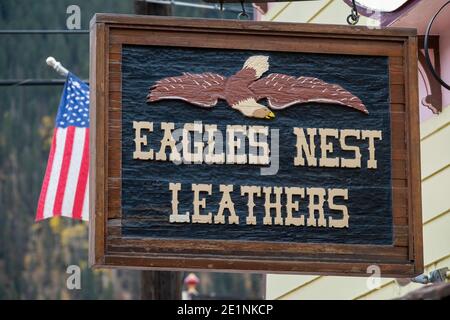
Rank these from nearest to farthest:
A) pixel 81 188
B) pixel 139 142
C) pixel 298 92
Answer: pixel 139 142
pixel 298 92
pixel 81 188

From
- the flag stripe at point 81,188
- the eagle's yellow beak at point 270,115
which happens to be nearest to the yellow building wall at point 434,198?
the eagle's yellow beak at point 270,115

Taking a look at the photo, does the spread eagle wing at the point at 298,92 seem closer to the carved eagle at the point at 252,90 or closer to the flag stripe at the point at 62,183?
the carved eagle at the point at 252,90

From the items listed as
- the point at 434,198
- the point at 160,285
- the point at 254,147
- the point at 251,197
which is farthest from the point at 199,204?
the point at 160,285

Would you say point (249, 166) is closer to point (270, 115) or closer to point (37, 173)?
point (270, 115)

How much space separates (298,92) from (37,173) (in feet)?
81.6

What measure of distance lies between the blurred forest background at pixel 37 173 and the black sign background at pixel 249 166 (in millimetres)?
11262

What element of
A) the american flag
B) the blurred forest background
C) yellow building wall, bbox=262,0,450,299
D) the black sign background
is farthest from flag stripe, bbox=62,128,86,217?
the blurred forest background

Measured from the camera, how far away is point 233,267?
18.7 ft

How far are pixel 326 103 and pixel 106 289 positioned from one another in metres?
28.7

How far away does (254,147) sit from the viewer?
591cm

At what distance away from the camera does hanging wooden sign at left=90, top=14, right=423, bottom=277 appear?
18.9 ft

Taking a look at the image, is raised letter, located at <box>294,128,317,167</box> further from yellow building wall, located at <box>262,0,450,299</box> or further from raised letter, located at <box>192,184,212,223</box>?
yellow building wall, located at <box>262,0,450,299</box>

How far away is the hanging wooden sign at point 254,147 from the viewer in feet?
18.9
